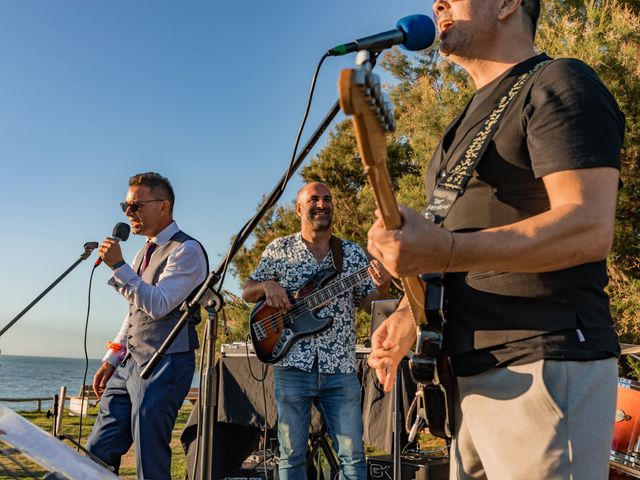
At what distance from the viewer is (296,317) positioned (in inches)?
167

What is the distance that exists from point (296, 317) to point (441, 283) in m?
2.71

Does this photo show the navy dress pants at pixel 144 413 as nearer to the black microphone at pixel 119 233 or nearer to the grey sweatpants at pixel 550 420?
the black microphone at pixel 119 233

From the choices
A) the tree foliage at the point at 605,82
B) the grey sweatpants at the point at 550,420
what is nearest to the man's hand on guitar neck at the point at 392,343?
the grey sweatpants at the point at 550,420

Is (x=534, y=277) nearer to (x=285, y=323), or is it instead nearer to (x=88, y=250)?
(x=285, y=323)

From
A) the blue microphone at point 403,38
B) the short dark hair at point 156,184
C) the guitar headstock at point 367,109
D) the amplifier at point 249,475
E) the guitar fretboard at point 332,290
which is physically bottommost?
the amplifier at point 249,475

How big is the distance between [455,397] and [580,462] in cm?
A: 37

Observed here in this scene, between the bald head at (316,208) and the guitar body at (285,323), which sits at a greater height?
the bald head at (316,208)

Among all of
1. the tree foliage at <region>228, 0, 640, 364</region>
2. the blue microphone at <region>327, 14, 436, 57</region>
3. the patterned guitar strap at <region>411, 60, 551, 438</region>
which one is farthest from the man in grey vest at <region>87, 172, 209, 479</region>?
the tree foliage at <region>228, 0, 640, 364</region>

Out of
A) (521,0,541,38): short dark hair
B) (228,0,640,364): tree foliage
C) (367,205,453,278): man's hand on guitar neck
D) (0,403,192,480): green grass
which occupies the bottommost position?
(0,403,192,480): green grass

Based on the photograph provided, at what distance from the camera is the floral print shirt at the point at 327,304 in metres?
4.04

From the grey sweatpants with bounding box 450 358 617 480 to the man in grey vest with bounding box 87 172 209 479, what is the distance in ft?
7.81

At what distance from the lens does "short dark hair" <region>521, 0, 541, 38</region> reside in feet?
6.33

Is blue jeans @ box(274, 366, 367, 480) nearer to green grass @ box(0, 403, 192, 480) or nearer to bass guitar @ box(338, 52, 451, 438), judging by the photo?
green grass @ box(0, 403, 192, 480)

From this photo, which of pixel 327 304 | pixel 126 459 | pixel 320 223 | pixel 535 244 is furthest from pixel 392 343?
pixel 126 459
